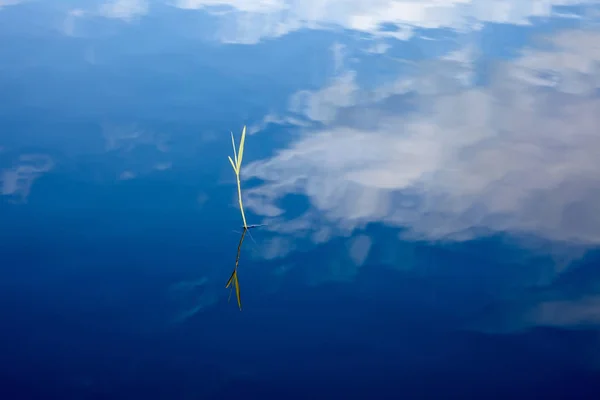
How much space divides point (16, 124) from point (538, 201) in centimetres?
301

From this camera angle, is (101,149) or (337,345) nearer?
(337,345)

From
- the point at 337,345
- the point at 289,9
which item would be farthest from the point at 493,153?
the point at 289,9

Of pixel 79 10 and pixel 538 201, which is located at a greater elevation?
pixel 79 10

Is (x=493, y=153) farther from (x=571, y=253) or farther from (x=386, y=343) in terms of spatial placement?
(x=386, y=343)

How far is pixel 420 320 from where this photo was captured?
8.43ft

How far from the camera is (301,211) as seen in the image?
123 inches

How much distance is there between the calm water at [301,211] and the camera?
2344mm

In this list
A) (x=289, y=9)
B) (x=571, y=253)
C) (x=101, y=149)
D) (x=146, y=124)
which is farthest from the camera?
(x=289, y=9)

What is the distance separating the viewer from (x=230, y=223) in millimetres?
3002

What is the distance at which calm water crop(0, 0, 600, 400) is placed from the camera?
7.69ft

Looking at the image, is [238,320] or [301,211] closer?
[238,320]

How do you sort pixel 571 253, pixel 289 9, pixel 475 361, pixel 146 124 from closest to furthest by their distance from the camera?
pixel 475 361
pixel 571 253
pixel 146 124
pixel 289 9

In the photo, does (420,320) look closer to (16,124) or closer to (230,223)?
(230,223)

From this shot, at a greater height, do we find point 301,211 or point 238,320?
point 301,211
